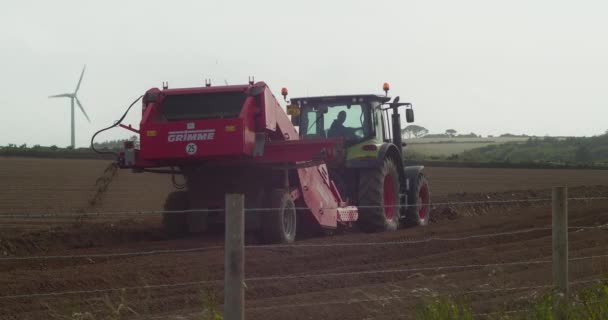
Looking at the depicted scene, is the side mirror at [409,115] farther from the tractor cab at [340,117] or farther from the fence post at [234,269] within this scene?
the fence post at [234,269]

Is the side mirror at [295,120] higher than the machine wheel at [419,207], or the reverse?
the side mirror at [295,120]

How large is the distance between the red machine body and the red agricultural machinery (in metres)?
0.01

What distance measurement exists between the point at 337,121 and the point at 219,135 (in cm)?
414

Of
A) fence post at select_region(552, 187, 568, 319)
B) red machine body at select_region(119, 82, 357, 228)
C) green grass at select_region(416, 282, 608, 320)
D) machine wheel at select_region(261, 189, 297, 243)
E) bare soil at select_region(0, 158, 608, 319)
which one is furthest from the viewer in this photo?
machine wheel at select_region(261, 189, 297, 243)

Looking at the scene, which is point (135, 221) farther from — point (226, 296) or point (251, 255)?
point (226, 296)

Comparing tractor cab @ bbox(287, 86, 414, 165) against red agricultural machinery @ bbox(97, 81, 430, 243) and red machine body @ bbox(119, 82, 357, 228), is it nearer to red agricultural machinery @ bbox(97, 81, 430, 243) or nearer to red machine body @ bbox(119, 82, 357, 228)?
red agricultural machinery @ bbox(97, 81, 430, 243)

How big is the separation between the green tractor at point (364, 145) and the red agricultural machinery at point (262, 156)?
0.06 ft

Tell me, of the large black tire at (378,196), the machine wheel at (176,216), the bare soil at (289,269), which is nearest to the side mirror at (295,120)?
the large black tire at (378,196)

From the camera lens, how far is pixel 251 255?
1066cm

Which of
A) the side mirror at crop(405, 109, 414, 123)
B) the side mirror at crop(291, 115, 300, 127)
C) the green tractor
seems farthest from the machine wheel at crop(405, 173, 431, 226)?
the side mirror at crop(291, 115, 300, 127)

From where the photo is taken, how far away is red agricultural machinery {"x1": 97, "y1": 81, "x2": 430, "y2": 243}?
11.7 m

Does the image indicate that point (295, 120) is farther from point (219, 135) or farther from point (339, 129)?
point (219, 135)

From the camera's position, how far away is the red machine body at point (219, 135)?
11586mm

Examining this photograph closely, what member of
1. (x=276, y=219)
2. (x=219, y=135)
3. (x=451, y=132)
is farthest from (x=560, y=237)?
(x=451, y=132)
